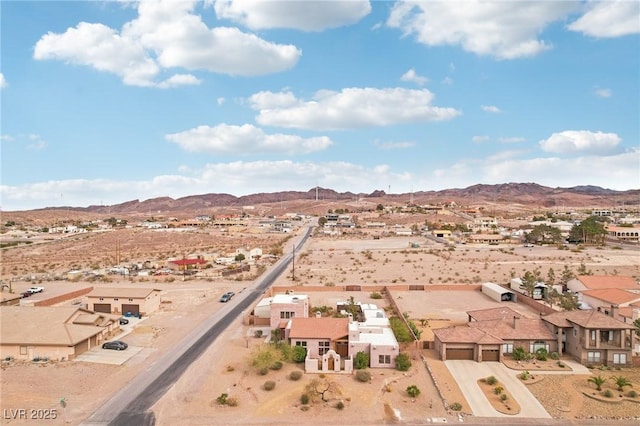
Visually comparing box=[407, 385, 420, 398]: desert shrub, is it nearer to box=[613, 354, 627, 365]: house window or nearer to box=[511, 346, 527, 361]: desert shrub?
box=[511, 346, 527, 361]: desert shrub

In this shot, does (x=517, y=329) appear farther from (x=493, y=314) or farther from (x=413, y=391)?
(x=413, y=391)

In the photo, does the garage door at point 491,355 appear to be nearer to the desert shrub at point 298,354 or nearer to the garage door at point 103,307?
the desert shrub at point 298,354

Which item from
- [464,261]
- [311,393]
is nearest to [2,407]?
[311,393]

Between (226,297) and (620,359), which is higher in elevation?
(226,297)

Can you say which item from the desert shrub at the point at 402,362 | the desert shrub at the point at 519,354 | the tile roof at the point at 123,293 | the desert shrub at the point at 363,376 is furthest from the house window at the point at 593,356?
the tile roof at the point at 123,293

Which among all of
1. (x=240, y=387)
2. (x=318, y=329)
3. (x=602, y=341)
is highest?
(x=318, y=329)

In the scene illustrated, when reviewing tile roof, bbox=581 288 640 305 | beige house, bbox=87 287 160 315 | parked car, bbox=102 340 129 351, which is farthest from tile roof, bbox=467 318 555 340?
beige house, bbox=87 287 160 315

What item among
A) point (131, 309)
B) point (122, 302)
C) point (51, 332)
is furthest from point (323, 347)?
point (122, 302)
